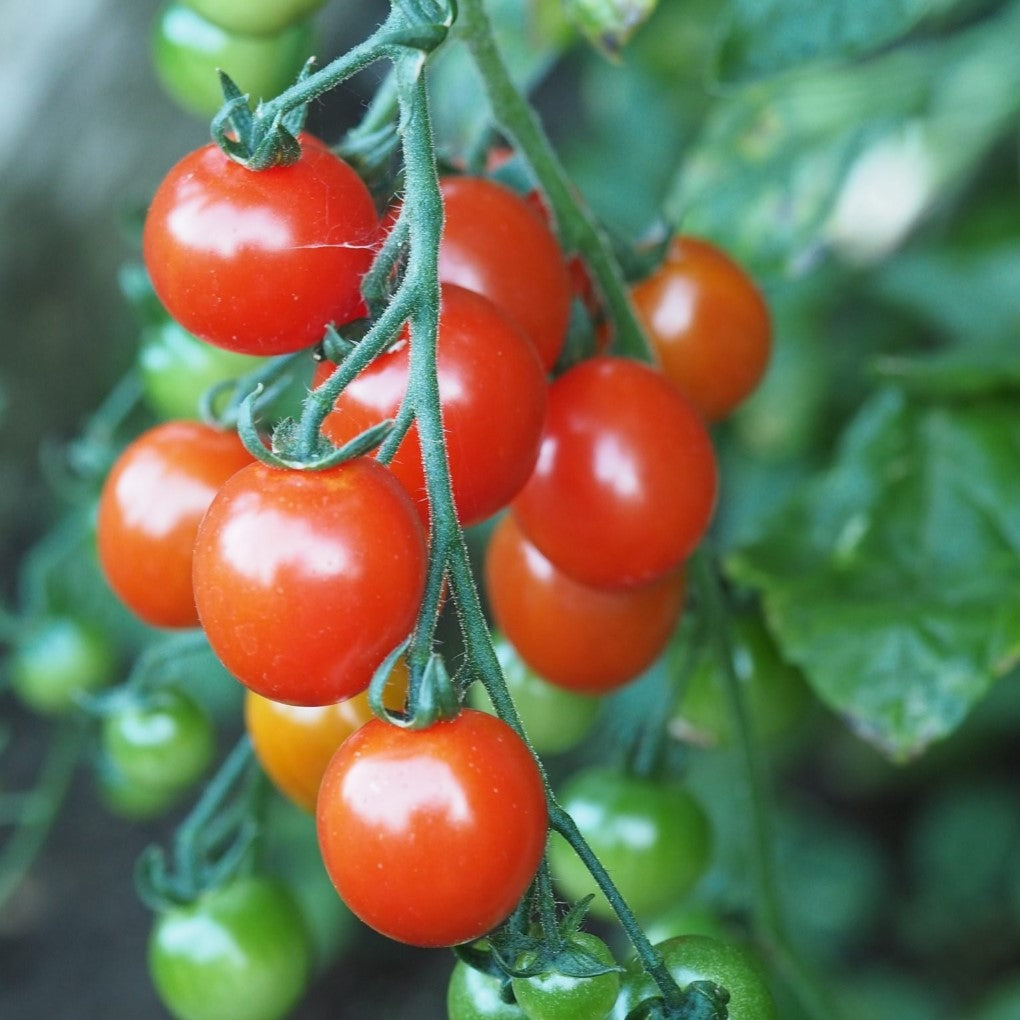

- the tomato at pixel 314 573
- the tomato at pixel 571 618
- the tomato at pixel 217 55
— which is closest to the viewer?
the tomato at pixel 314 573

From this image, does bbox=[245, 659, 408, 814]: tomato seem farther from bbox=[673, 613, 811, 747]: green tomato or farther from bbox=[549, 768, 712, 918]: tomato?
bbox=[673, 613, 811, 747]: green tomato

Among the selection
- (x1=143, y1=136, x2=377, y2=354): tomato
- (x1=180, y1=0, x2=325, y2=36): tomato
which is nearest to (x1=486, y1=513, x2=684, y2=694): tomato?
Result: (x1=143, y1=136, x2=377, y2=354): tomato

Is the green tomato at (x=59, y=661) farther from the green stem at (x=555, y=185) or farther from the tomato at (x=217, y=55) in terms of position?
the green stem at (x=555, y=185)

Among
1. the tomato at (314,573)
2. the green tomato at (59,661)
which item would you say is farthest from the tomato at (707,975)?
the green tomato at (59,661)

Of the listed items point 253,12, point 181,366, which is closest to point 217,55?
point 253,12

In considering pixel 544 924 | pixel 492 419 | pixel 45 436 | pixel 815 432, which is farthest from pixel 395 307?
pixel 45 436
